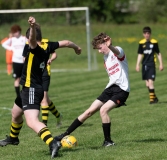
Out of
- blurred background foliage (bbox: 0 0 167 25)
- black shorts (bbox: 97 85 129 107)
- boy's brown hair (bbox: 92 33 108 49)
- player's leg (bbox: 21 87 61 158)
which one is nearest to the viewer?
player's leg (bbox: 21 87 61 158)

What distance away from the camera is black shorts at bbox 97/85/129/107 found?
8.38m

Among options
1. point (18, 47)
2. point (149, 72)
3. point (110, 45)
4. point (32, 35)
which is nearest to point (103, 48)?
→ point (110, 45)

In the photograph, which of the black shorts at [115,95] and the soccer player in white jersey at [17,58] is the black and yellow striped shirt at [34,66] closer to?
the black shorts at [115,95]

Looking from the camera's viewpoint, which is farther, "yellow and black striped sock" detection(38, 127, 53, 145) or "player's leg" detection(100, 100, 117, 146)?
"player's leg" detection(100, 100, 117, 146)

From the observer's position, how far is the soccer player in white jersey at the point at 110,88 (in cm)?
833

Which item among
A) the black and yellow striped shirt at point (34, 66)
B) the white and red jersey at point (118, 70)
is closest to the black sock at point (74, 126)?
the white and red jersey at point (118, 70)

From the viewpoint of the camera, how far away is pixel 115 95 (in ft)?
27.7

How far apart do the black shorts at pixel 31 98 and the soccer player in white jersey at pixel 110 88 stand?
109 centimetres

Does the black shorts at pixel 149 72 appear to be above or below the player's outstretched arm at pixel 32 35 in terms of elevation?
below

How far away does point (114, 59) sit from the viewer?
8.55m

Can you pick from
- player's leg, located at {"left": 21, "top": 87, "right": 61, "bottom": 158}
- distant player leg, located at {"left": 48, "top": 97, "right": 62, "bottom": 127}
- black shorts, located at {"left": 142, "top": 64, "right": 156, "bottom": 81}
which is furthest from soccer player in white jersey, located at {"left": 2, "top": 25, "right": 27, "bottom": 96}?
player's leg, located at {"left": 21, "top": 87, "right": 61, "bottom": 158}

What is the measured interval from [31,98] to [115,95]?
5.19 ft

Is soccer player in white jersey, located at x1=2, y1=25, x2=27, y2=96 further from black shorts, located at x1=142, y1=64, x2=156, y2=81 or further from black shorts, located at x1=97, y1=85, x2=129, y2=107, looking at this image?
black shorts, located at x1=97, y1=85, x2=129, y2=107

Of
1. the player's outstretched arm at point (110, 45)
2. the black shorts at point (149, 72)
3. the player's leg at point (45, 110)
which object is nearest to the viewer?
the player's outstretched arm at point (110, 45)
